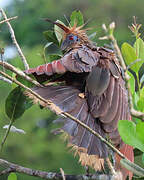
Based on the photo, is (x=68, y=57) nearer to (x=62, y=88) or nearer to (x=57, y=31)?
(x=62, y=88)

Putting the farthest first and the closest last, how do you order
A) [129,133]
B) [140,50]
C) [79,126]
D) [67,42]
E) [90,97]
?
[67,42] → [90,97] → [140,50] → [79,126] → [129,133]

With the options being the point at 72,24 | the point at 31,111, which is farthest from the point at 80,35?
the point at 31,111

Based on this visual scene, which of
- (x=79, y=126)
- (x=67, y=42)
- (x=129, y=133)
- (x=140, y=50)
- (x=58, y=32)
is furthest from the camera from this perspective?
(x=67, y=42)

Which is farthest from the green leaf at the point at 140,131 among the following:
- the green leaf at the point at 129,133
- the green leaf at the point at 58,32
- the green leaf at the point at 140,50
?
the green leaf at the point at 58,32

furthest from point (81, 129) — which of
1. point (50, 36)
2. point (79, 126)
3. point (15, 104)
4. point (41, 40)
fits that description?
point (41, 40)

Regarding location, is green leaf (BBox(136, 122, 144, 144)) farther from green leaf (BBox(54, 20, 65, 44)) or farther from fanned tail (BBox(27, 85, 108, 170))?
green leaf (BBox(54, 20, 65, 44))

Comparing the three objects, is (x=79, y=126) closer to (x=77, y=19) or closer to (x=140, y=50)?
(x=140, y=50)

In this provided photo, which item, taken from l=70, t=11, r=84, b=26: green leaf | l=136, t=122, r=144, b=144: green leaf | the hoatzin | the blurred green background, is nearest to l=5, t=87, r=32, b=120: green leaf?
the hoatzin

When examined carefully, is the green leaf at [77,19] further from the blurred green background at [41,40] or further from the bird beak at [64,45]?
the blurred green background at [41,40]
